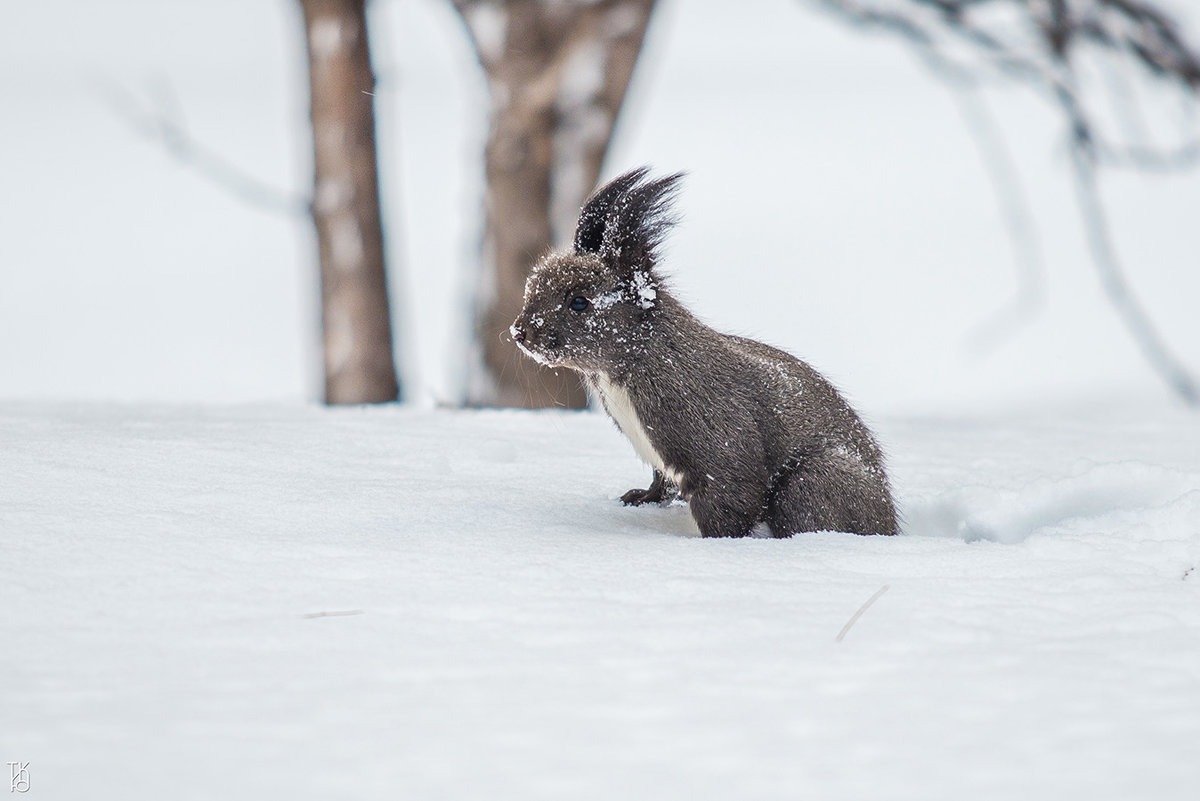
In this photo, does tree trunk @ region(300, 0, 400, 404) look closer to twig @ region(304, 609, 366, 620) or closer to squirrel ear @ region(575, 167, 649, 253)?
squirrel ear @ region(575, 167, 649, 253)

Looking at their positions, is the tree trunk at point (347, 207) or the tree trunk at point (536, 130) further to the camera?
the tree trunk at point (536, 130)

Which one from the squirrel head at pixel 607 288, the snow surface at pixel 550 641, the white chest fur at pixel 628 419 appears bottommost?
the snow surface at pixel 550 641

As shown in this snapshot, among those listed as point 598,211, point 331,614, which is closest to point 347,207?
point 598,211

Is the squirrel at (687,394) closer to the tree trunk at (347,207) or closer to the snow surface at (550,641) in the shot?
the snow surface at (550,641)

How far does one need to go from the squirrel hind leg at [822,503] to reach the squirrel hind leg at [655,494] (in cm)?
40

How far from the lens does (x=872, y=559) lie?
120 inches

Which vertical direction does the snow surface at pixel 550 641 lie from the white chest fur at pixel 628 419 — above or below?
below

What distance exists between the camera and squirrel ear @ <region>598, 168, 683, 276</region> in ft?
12.5

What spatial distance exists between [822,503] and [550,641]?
4.83ft

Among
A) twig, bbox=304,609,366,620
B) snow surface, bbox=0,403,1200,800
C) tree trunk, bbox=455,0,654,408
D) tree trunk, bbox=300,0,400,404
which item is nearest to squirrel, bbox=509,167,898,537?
snow surface, bbox=0,403,1200,800

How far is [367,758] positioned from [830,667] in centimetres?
91

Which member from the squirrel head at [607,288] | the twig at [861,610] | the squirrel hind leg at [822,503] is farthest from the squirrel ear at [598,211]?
the twig at [861,610]

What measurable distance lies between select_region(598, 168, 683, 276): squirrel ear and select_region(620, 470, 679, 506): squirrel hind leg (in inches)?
27.7

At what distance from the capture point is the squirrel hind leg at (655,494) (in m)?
3.94
